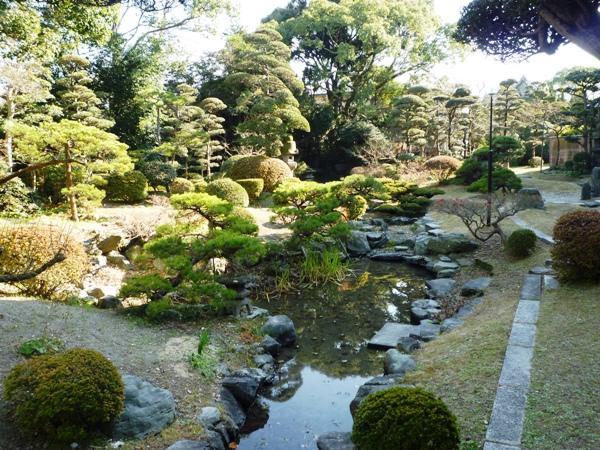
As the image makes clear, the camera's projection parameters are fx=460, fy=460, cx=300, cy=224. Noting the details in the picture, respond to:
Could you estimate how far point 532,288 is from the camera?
680 cm

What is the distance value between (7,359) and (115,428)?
140 cm

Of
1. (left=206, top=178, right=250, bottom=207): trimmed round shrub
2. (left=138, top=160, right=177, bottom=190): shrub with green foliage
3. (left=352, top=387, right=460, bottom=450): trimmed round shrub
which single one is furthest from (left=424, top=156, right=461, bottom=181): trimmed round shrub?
(left=352, top=387, right=460, bottom=450): trimmed round shrub

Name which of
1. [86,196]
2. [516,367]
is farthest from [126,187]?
[516,367]

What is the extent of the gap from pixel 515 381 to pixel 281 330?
125 inches

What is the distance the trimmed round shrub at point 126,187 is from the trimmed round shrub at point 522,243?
10.2 m

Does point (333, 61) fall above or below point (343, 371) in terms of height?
above

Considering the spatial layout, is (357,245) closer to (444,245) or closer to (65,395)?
(444,245)

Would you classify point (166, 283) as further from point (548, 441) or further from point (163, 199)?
point (163, 199)

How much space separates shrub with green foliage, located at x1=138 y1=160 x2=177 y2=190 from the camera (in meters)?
14.8

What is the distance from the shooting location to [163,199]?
45.3 ft

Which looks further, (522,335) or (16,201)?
(16,201)

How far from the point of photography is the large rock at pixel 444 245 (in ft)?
34.3

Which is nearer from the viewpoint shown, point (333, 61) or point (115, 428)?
point (115, 428)

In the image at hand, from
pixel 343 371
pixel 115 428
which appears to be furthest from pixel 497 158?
pixel 115 428
